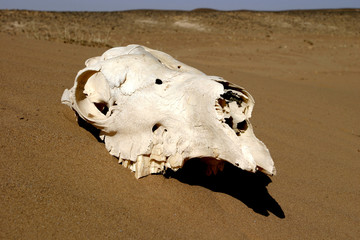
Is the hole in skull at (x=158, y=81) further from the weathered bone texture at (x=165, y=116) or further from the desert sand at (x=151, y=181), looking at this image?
the desert sand at (x=151, y=181)

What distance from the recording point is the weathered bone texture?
80.7 inches

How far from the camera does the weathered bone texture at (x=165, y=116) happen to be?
6.73 ft

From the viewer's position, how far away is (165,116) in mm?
2223

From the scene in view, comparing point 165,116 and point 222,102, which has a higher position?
point 222,102

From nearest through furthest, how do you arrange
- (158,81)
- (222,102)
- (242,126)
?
(222,102), (242,126), (158,81)

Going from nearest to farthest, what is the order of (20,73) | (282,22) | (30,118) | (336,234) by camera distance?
(336,234), (30,118), (20,73), (282,22)

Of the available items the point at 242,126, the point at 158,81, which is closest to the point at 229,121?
the point at 242,126

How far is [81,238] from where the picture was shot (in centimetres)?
174

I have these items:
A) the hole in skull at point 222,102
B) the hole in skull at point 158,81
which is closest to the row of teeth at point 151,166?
the hole in skull at point 222,102

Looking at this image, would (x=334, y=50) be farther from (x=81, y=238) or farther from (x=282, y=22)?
(x=81, y=238)

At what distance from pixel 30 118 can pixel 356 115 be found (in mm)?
5132

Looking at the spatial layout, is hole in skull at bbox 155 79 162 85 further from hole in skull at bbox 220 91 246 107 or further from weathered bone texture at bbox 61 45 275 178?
hole in skull at bbox 220 91 246 107

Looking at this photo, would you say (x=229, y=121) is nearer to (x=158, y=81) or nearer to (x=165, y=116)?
(x=165, y=116)

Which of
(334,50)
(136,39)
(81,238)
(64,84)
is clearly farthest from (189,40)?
(81,238)
